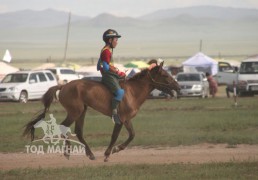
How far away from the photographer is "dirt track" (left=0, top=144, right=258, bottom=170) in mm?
15156

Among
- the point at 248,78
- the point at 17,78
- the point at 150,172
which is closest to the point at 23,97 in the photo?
the point at 17,78

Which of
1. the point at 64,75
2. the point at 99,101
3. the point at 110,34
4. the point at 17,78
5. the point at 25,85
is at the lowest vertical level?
the point at 64,75

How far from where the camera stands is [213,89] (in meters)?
44.5

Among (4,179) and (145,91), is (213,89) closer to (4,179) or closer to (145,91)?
(145,91)

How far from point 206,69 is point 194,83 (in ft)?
79.3

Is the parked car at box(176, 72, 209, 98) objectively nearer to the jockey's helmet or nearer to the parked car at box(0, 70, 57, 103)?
the parked car at box(0, 70, 57, 103)

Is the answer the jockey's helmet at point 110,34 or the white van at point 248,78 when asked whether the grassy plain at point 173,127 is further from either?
the white van at point 248,78

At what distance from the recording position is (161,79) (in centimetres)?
1636

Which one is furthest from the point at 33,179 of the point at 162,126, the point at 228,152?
the point at 162,126

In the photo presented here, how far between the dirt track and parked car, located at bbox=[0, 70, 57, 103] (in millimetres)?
24196

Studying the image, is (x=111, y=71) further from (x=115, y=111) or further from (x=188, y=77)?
(x=188, y=77)

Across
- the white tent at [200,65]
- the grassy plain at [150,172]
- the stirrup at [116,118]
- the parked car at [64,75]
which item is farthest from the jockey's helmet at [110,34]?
the white tent at [200,65]

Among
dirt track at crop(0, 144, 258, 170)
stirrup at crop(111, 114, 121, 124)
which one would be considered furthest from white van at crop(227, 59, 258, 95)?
stirrup at crop(111, 114, 121, 124)
